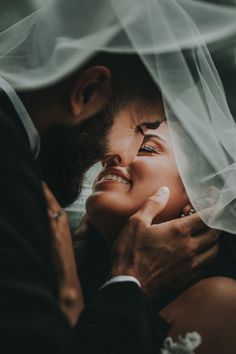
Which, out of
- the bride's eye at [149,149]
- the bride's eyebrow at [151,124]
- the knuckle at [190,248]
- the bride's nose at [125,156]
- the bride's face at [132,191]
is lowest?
the knuckle at [190,248]

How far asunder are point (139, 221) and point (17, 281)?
0.68 m

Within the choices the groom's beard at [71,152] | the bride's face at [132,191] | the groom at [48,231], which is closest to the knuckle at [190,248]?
the groom at [48,231]

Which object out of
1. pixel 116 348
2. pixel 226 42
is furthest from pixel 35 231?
pixel 226 42

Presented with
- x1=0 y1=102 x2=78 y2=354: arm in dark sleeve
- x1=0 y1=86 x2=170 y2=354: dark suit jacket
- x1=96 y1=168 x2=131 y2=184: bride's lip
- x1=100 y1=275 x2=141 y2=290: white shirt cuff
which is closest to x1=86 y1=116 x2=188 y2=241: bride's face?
x1=96 y1=168 x2=131 y2=184: bride's lip

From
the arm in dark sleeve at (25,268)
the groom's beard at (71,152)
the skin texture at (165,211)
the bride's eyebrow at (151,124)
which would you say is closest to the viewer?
the arm in dark sleeve at (25,268)

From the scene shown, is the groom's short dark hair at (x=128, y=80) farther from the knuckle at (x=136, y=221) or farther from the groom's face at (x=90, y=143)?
the knuckle at (x=136, y=221)

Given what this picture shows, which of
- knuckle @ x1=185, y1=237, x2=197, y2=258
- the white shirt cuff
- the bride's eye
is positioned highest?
the bride's eye

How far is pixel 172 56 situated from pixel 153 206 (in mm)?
430

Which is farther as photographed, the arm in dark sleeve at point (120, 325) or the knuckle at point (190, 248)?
the knuckle at point (190, 248)

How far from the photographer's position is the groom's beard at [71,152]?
3.83ft

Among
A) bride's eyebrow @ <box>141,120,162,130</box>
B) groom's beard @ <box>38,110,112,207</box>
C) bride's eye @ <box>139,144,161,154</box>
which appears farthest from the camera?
bride's eye @ <box>139,144,161,154</box>

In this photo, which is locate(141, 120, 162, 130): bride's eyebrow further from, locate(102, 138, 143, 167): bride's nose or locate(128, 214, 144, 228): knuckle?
locate(128, 214, 144, 228): knuckle

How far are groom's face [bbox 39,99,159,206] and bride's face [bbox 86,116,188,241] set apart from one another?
47 millimetres

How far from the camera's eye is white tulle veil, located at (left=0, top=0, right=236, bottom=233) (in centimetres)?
107
